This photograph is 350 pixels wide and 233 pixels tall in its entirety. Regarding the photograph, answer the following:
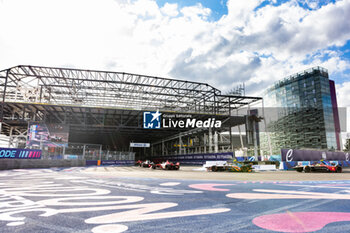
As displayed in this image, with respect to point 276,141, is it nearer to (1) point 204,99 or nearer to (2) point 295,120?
(2) point 295,120

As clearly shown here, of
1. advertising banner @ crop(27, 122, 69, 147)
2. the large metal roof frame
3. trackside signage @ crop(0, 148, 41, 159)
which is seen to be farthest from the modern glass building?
trackside signage @ crop(0, 148, 41, 159)

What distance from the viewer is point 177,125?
140 feet

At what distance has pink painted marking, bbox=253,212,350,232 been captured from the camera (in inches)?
120

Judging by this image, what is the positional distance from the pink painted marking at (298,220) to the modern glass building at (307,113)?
75.5m

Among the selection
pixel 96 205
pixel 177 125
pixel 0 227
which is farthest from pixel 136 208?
pixel 177 125

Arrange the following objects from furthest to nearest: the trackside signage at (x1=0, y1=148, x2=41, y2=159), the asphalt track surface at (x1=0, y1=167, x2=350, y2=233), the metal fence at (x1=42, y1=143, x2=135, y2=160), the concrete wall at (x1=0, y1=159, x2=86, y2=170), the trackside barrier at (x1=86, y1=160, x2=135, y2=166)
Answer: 1. the trackside barrier at (x1=86, y1=160, x2=135, y2=166)
2. the metal fence at (x1=42, y1=143, x2=135, y2=160)
3. the trackside signage at (x1=0, y1=148, x2=41, y2=159)
4. the concrete wall at (x1=0, y1=159, x2=86, y2=170)
5. the asphalt track surface at (x1=0, y1=167, x2=350, y2=233)

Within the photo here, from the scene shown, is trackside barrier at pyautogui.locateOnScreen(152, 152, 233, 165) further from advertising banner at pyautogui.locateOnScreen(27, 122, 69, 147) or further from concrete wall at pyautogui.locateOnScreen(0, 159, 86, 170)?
advertising banner at pyautogui.locateOnScreen(27, 122, 69, 147)

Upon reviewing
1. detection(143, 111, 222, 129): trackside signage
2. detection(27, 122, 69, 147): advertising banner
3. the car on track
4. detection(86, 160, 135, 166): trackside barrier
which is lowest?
detection(86, 160, 135, 166): trackside barrier

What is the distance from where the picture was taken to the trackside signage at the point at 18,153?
16.7 metres

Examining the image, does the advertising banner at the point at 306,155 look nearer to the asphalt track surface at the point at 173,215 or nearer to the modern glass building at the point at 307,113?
the asphalt track surface at the point at 173,215

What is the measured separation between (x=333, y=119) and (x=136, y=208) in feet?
289

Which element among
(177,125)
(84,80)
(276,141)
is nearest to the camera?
(84,80)

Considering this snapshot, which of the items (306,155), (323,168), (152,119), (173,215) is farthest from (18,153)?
(306,155)

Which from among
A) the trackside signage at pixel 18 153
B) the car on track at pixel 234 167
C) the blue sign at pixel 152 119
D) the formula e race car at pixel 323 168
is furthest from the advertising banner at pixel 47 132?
the formula e race car at pixel 323 168
